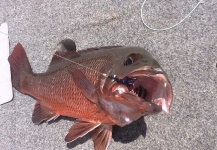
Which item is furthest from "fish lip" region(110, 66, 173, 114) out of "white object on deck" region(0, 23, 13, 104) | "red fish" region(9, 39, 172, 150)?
"white object on deck" region(0, 23, 13, 104)

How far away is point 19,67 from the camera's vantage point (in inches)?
66.4

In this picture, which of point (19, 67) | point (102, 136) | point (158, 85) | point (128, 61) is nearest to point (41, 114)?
point (19, 67)

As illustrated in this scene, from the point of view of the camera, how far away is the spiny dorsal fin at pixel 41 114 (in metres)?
1.58

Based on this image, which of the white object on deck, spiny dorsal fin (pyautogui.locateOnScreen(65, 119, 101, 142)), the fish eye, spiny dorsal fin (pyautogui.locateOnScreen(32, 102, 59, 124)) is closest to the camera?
the fish eye

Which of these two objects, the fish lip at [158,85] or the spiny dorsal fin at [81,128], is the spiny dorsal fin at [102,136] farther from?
the fish lip at [158,85]

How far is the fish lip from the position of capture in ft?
3.51

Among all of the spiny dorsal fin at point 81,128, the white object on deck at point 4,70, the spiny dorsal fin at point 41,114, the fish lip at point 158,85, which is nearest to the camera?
the fish lip at point 158,85

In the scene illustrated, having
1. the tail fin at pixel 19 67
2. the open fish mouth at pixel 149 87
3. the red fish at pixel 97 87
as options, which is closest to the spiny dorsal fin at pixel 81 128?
the red fish at pixel 97 87

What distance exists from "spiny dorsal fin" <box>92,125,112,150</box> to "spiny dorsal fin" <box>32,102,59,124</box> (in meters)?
0.25

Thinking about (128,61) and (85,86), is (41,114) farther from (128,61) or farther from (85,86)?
(128,61)

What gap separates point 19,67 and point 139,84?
78 cm

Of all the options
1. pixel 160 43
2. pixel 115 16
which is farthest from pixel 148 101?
pixel 115 16

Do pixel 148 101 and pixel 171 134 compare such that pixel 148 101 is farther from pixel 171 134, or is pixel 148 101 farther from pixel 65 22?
pixel 65 22

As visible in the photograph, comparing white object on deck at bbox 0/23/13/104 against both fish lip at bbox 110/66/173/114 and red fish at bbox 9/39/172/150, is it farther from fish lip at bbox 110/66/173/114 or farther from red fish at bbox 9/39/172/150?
fish lip at bbox 110/66/173/114
